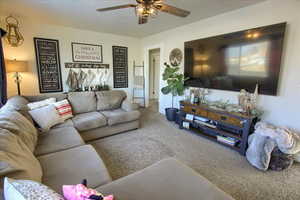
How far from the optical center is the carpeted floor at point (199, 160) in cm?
169

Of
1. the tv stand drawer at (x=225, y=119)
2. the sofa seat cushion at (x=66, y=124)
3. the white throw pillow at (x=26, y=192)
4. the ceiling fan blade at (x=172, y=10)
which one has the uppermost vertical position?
the ceiling fan blade at (x=172, y=10)

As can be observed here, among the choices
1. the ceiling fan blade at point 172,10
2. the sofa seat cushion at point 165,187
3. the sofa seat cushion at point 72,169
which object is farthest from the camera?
the ceiling fan blade at point 172,10

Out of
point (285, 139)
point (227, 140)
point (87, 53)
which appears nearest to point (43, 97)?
point (87, 53)

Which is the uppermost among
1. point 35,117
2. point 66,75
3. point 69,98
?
point 66,75

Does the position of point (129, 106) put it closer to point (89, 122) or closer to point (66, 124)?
point (89, 122)

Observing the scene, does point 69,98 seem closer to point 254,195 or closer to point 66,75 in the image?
point 66,75

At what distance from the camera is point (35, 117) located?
89.6 inches

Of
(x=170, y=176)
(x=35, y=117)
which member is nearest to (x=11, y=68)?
(x=35, y=117)

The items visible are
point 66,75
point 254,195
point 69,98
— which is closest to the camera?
point 254,195

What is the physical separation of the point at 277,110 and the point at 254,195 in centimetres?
142

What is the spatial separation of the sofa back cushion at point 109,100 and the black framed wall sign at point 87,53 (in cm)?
149

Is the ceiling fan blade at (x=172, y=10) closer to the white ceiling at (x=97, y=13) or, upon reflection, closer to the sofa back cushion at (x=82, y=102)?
the white ceiling at (x=97, y=13)

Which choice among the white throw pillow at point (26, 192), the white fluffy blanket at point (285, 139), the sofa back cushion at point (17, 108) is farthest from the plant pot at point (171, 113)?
the white throw pillow at point (26, 192)

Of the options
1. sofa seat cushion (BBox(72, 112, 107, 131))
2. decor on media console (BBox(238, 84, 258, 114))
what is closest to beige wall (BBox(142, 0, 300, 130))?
decor on media console (BBox(238, 84, 258, 114))
